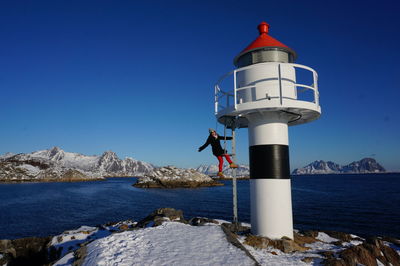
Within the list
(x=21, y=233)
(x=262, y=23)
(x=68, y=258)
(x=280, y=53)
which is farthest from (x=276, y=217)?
(x=21, y=233)

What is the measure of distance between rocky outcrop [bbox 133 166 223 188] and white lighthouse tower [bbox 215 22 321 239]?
9093 centimetres

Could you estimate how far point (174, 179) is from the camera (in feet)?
331

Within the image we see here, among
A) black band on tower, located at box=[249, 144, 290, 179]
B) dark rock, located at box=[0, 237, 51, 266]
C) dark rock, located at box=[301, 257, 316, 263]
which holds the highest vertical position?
black band on tower, located at box=[249, 144, 290, 179]

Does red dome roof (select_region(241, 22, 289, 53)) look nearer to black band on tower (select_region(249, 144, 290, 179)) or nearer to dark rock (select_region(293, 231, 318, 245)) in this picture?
black band on tower (select_region(249, 144, 290, 179))

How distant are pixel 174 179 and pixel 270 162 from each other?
93431 millimetres

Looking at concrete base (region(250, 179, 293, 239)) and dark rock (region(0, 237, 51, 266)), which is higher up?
concrete base (region(250, 179, 293, 239))

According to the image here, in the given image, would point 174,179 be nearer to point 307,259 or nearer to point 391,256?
point 391,256

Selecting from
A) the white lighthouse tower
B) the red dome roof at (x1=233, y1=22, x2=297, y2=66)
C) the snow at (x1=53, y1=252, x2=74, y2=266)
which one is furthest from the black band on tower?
the snow at (x1=53, y1=252, x2=74, y2=266)

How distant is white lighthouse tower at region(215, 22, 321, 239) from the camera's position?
1010cm

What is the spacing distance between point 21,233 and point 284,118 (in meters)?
32.9

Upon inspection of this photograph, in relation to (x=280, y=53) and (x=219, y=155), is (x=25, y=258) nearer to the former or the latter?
(x=219, y=155)

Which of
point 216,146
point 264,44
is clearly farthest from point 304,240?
point 264,44

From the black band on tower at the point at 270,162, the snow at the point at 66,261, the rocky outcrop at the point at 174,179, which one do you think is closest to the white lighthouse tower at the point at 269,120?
the black band on tower at the point at 270,162

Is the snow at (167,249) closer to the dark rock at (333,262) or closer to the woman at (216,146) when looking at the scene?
the dark rock at (333,262)
